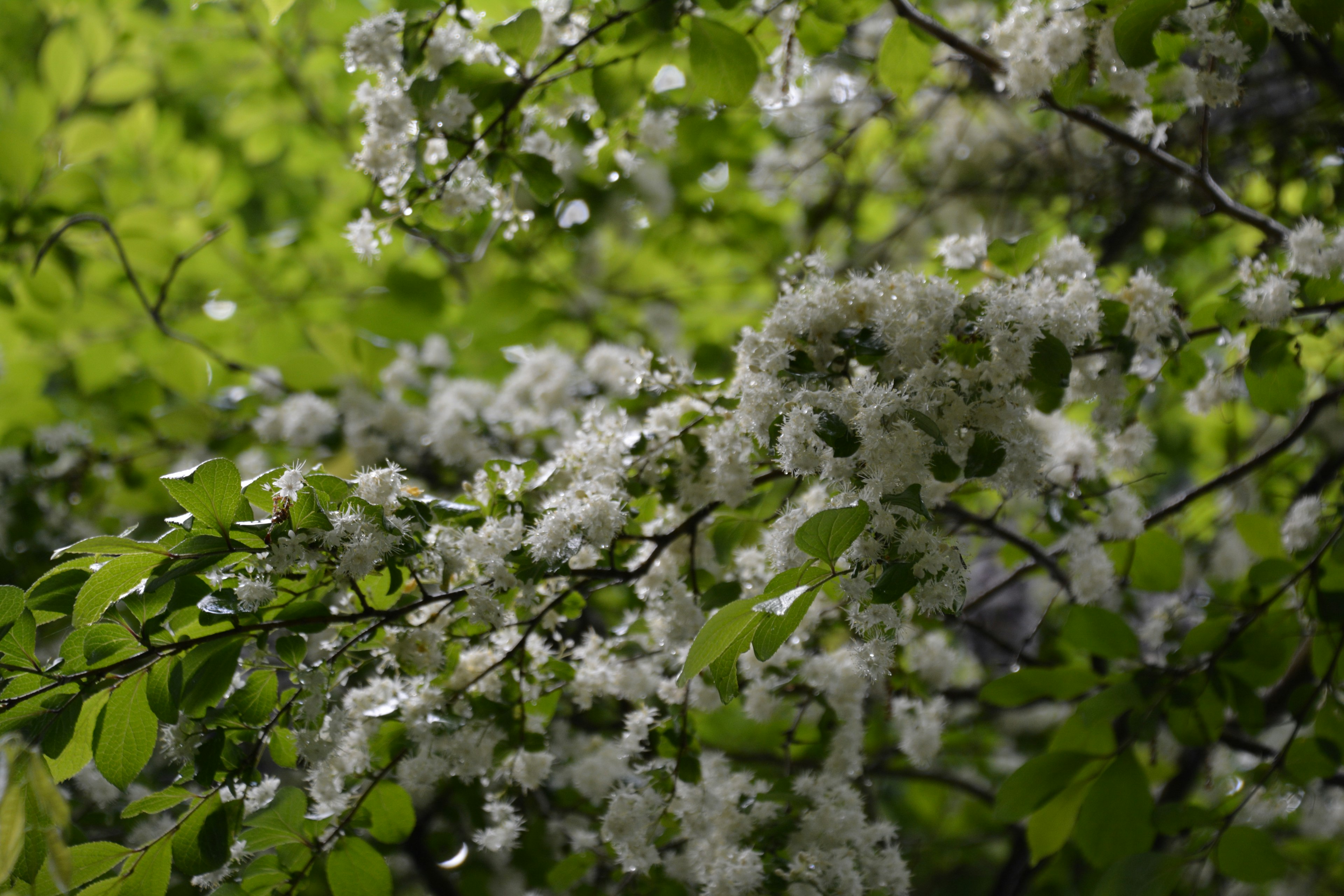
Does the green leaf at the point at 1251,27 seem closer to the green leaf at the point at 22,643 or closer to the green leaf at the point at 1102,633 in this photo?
the green leaf at the point at 1102,633

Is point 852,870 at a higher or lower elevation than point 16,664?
lower

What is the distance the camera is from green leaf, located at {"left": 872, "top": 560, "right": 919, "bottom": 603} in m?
1.04

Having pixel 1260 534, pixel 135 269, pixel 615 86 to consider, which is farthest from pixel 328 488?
pixel 135 269

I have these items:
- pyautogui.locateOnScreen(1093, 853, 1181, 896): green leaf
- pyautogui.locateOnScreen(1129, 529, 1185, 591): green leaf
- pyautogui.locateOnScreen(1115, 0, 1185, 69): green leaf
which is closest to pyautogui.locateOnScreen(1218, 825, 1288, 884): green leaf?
pyautogui.locateOnScreen(1093, 853, 1181, 896): green leaf

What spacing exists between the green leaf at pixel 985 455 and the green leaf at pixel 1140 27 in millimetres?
697

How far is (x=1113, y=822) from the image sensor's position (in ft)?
5.73

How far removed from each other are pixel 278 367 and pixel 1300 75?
3.11 metres

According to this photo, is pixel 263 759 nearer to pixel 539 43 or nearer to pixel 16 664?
pixel 16 664

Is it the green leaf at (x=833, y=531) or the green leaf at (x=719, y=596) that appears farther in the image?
the green leaf at (x=719, y=596)

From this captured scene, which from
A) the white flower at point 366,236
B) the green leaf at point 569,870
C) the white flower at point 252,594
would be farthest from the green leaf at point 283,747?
the white flower at point 366,236

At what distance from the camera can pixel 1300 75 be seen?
8.18ft

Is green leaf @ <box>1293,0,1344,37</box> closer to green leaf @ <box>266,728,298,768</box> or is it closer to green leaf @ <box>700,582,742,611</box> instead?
green leaf @ <box>700,582,742,611</box>

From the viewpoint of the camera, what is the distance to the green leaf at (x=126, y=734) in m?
1.22

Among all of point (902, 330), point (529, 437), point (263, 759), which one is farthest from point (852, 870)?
point (263, 759)
